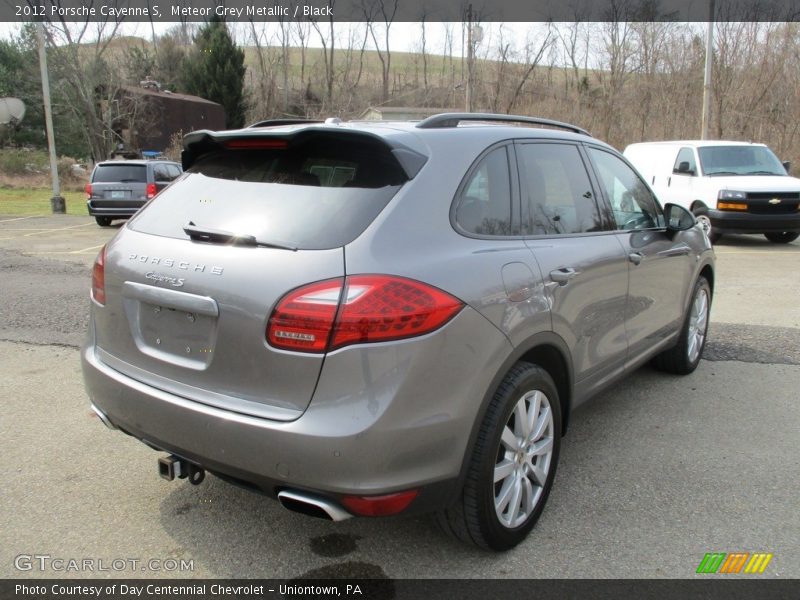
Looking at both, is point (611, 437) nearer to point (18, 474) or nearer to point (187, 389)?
point (187, 389)

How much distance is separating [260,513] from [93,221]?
17967mm

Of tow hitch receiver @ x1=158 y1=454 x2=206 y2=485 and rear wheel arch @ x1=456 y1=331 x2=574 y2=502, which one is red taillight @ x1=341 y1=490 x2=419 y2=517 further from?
tow hitch receiver @ x1=158 y1=454 x2=206 y2=485

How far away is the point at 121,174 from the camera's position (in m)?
16.3

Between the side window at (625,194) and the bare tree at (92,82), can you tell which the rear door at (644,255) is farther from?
the bare tree at (92,82)

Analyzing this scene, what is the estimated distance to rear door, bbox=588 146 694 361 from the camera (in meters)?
3.79

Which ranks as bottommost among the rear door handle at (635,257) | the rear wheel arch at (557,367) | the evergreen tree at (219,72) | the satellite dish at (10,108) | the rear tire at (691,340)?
the rear tire at (691,340)

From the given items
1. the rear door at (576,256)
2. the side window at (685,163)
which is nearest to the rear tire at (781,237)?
the side window at (685,163)

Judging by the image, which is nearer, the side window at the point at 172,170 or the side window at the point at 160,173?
the side window at the point at 160,173

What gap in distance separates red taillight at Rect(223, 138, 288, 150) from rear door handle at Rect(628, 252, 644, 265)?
2.08 meters

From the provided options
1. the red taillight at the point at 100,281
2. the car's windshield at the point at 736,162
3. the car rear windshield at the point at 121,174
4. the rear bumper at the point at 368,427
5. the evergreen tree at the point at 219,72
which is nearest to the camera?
the rear bumper at the point at 368,427

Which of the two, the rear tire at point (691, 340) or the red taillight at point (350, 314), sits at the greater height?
the red taillight at point (350, 314)

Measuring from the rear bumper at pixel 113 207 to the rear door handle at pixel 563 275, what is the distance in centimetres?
1505

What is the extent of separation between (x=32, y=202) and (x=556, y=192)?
28143 mm
